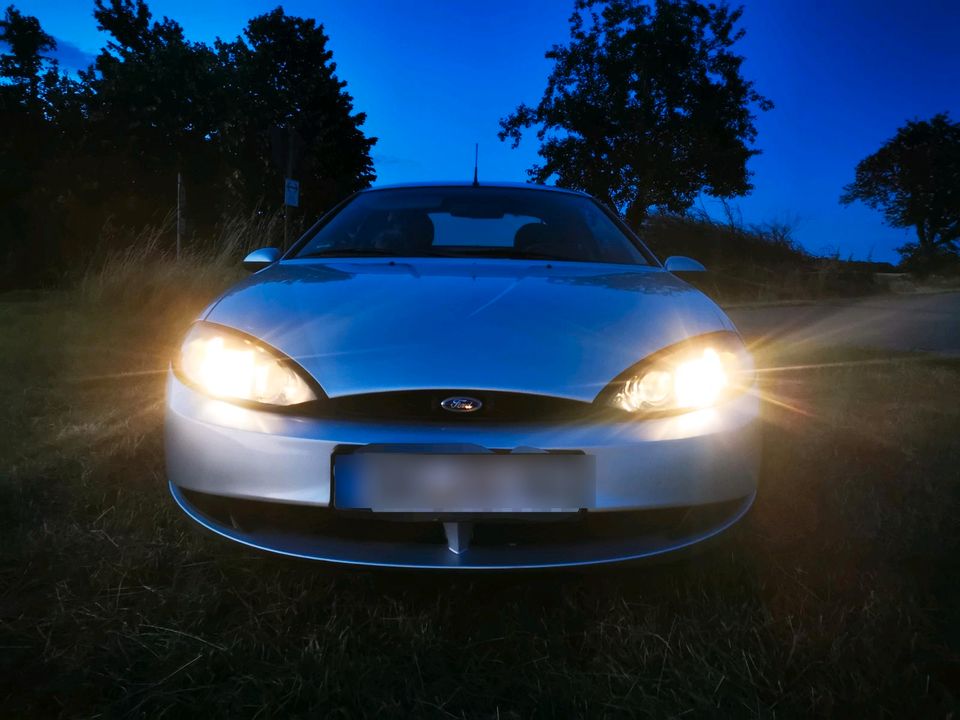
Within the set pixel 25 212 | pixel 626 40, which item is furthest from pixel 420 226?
pixel 25 212

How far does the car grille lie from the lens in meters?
1.74

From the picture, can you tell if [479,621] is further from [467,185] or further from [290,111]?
[290,111]

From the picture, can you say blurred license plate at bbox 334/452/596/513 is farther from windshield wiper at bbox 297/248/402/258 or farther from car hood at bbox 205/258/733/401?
windshield wiper at bbox 297/248/402/258

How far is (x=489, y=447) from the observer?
5.44 feet

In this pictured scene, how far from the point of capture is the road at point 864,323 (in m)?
7.93

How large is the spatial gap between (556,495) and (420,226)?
183 centimetres

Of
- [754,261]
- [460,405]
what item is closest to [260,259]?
[460,405]

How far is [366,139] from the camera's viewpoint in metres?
41.5

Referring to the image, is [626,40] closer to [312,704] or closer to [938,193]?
[938,193]

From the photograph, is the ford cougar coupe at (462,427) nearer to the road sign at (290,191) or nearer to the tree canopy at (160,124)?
the road sign at (290,191)

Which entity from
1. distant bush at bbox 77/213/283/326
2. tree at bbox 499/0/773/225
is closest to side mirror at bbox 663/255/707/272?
distant bush at bbox 77/213/283/326

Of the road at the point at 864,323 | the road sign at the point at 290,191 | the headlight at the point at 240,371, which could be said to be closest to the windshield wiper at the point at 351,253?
the headlight at the point at 240,371

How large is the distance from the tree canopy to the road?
2669 centimetres

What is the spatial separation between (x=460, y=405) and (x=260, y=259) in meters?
1.66
